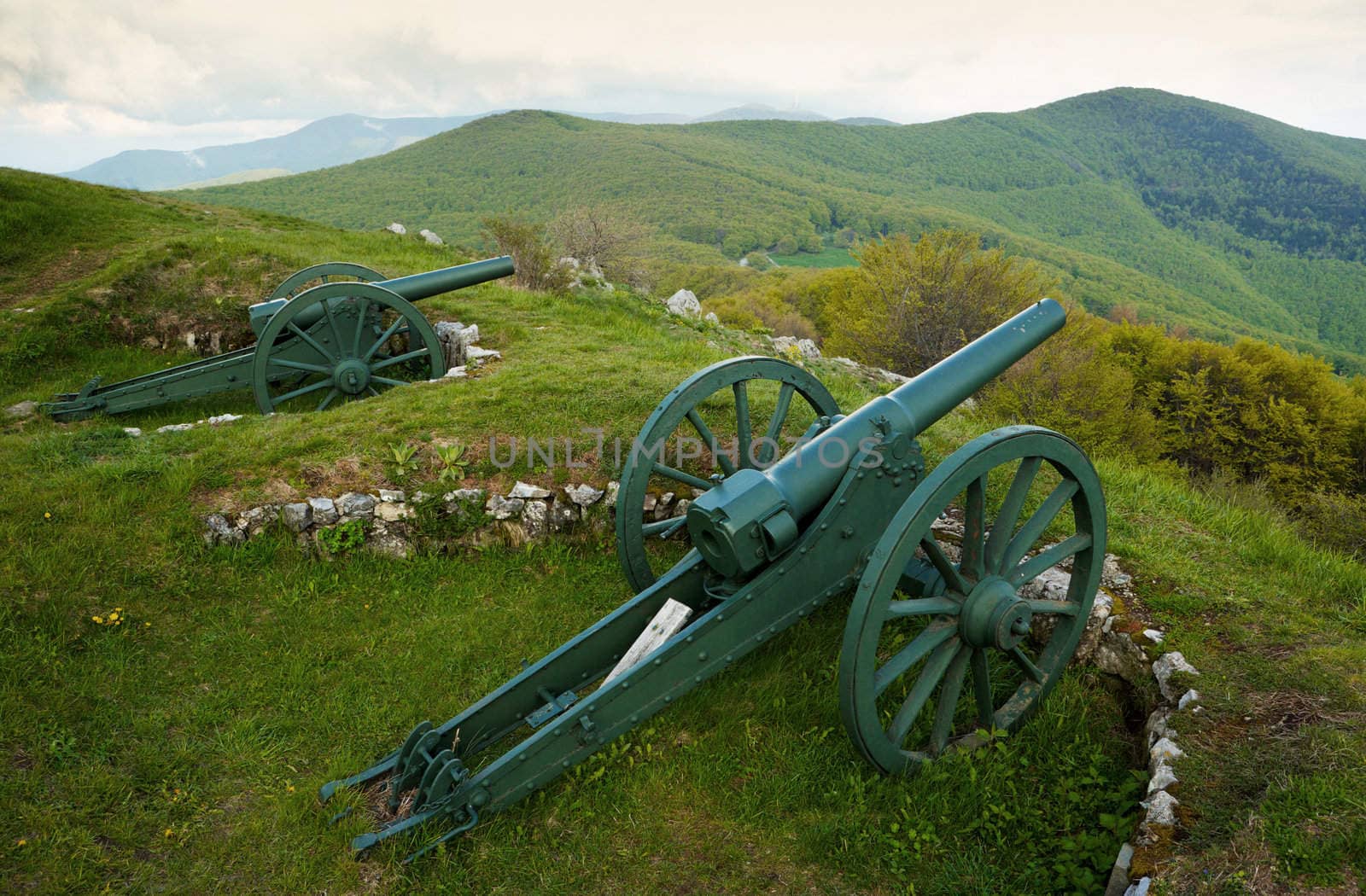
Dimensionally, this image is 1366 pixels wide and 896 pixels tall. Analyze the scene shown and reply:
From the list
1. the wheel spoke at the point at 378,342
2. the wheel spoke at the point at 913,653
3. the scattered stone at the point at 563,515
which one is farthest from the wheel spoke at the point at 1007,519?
the wheel spoke at the point at 378,342

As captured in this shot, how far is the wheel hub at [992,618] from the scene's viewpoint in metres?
3.67

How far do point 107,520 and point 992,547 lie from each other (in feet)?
20.1

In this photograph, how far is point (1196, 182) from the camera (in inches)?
6137

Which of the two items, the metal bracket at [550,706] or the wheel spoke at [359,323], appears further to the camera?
the wheel spoke at [359,323]

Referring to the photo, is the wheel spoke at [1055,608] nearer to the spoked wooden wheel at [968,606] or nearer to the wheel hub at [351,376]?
the spoked wooden wheel at [968,606]

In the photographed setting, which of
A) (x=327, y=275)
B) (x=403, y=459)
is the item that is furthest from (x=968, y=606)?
(x=327, y=275)

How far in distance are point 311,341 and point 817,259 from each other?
88.2 meters

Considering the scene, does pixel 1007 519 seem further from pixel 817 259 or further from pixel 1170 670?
pixel 817 259

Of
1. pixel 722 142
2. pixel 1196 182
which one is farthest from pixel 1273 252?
pixel 722 142

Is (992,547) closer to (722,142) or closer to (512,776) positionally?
(512,776)

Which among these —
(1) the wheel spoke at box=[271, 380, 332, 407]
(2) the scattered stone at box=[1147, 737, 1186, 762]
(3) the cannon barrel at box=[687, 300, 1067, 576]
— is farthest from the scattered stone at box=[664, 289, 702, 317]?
(2) the scattered stone at box=[1147, 737, 1186, 762]

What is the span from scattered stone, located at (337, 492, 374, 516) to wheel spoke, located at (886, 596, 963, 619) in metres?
4.29

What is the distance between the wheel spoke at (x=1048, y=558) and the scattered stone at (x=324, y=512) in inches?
192

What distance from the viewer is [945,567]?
3.70 meters
